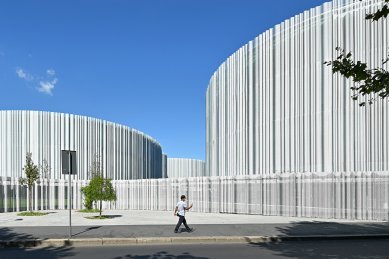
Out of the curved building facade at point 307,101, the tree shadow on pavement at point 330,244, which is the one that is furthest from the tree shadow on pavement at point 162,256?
the curved building facade at point 307,101

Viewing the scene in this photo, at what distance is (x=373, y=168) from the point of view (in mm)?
22641

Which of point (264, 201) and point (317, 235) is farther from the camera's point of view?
point (264, 201)

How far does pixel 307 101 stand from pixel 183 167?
7383 cm

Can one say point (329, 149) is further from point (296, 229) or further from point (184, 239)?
point (184, 239)

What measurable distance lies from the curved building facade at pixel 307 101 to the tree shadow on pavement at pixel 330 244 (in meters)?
10.3

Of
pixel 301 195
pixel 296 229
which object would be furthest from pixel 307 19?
pixel 296 229

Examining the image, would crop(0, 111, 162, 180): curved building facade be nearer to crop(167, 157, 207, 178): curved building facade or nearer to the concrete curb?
the concrete curb

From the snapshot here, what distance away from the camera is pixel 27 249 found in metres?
10.4

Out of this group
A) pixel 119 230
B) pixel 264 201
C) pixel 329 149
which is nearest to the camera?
pixel 119 230

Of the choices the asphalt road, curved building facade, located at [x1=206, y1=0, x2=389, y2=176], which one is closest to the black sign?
the asphalt road

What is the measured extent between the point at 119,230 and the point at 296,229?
6401 millimetres

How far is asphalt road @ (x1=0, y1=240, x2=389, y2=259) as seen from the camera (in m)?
9.07

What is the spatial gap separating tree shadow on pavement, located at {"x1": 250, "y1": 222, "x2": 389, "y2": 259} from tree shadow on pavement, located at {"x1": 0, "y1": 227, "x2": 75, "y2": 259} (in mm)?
5401

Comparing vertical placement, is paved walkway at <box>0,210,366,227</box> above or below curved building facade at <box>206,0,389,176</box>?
below
